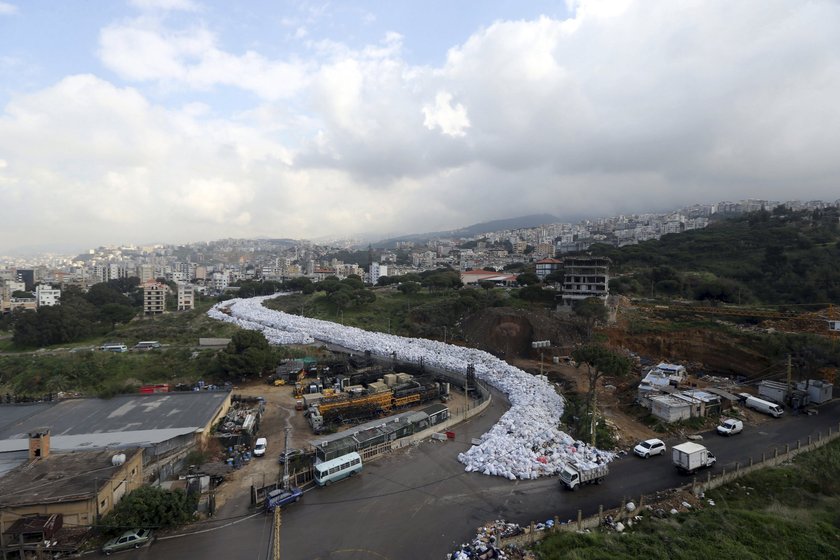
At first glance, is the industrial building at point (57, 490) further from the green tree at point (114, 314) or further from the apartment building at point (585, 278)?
the apartment building at point (585, 278)

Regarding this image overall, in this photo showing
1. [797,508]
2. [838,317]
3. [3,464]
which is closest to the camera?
[797,508]

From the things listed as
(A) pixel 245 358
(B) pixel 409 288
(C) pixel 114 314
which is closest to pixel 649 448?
(A) pixel 245 358

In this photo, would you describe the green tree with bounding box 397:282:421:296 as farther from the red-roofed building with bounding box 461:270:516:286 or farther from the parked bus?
the parked bus

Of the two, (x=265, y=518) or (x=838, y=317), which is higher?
(x=838, y=317)

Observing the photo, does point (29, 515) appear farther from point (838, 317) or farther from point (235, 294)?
point (235, 294)

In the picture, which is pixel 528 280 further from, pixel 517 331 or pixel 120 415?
pixel 120 415

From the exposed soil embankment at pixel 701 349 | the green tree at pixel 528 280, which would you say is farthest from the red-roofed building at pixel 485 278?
the exposed soil embankment at pixel 701 349

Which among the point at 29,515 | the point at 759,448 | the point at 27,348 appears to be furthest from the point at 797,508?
the point at 27,348

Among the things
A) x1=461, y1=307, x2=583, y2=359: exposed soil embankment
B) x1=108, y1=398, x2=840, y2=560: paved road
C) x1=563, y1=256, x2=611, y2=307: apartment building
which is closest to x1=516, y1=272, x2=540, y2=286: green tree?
x1=563, y1=256, x2=611, y2=307: apartment building
